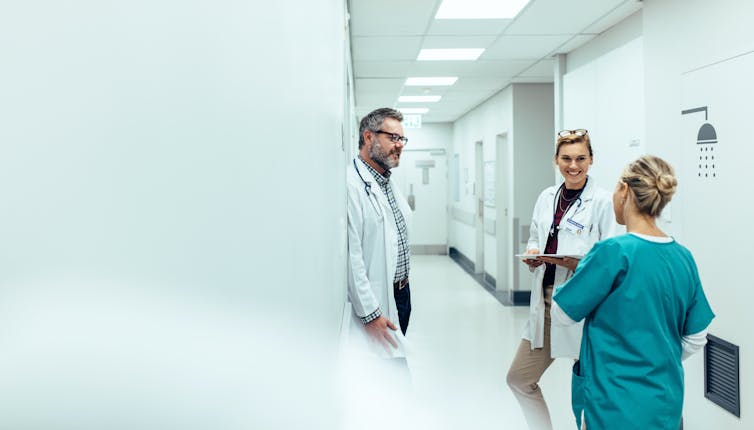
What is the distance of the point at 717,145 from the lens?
2.55 meters

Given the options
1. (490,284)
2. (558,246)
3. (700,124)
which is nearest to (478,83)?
(490,284)

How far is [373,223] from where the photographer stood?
7.25 feet

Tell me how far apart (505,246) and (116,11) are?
271 inches

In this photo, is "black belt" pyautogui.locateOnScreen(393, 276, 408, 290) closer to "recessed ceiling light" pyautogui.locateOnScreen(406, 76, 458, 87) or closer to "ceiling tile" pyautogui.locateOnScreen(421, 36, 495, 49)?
"ceiling tile" pyautogui.locateOnScreen(421, 36, 495, 49)

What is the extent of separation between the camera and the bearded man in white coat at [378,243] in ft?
6.84

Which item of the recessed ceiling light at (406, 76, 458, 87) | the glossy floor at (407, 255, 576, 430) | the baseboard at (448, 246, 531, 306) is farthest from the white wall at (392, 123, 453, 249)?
the recessed ceiling light at (406, 76, 458, 87)

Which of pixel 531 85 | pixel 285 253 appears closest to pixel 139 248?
pixel 285 253

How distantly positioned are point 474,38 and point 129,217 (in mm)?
4385

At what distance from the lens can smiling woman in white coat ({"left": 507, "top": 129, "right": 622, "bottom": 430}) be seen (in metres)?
2.40

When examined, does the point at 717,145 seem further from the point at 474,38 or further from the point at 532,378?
the point at 474,38

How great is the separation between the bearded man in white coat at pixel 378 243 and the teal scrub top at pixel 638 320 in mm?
696

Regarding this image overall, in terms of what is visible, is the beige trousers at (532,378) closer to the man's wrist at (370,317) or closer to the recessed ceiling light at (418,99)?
the man's wrist at (370,317)

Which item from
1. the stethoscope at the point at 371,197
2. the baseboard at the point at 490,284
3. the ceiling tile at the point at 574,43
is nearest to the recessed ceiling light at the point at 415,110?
the baseboard at the point at 490,284

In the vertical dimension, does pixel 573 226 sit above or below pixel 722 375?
above
